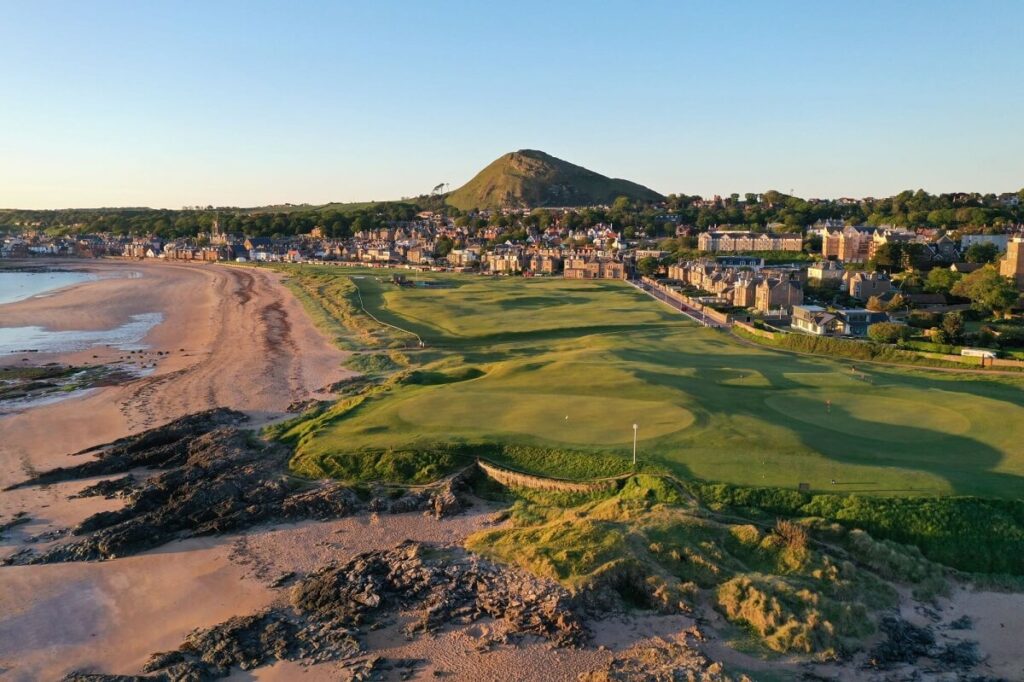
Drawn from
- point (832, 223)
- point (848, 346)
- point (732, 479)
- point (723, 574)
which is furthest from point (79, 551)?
point (832, 223)

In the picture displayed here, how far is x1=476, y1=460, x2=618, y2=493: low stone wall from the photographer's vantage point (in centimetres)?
2370

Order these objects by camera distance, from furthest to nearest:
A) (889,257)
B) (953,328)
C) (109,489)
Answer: (889,257), (953,328), (109,489)

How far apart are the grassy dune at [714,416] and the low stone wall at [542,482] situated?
109 centimetres

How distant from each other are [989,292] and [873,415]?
3924 centimetres

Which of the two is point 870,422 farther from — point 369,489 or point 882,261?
point 882,261

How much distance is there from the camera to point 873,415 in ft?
97.8

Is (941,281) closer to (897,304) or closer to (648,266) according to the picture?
(897,304)

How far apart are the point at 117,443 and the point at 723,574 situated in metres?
26.1

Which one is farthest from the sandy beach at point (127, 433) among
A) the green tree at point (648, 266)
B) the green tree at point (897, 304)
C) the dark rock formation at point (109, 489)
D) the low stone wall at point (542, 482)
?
the green tree at point (648, 266)

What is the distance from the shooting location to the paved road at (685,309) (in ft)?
204

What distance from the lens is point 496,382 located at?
119 ft

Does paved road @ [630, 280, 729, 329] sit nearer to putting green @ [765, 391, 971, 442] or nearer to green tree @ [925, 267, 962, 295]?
green tree @ [925, 267, 962, 295]

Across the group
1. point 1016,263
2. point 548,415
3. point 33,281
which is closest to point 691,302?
point 1016,263

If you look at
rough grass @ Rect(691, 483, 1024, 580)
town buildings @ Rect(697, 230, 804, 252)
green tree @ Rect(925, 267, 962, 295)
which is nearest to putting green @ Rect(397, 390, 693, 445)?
rough grass @ Rect(691, 483, 1024, 580)
